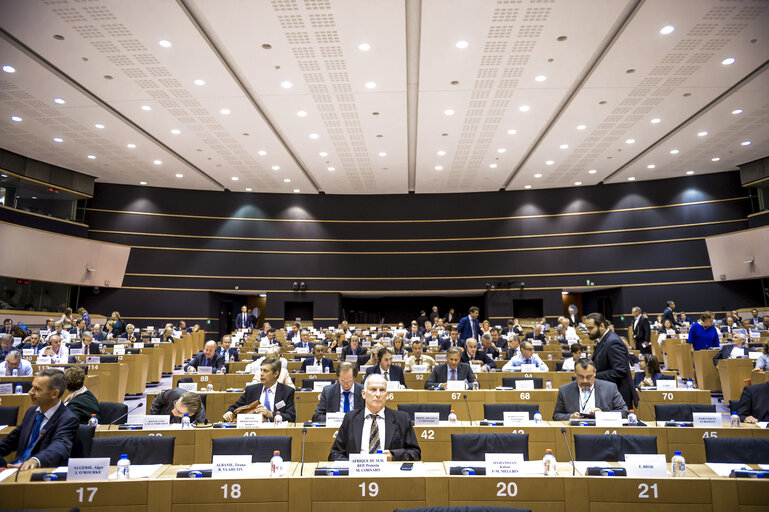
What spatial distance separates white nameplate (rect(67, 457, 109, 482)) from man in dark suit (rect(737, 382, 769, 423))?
213 inches

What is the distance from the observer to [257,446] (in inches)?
140

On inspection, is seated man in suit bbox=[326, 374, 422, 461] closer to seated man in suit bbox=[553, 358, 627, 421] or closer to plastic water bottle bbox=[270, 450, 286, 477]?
plastic water bottle bbox=[270, 450, 286, 477]

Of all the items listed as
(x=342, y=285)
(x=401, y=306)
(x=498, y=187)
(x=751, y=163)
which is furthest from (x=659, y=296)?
(x=342, y=285)

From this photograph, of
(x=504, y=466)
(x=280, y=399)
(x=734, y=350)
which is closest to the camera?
(x=504, y=466)

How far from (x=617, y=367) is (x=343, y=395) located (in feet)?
9.78

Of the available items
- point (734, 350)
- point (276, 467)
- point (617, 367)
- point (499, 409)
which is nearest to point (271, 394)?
point (499, 409)

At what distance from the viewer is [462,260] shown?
19.2 metres

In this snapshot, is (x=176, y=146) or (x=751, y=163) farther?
(x=751, y=163)

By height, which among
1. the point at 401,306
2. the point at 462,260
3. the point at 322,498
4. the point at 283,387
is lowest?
the point at 322,498

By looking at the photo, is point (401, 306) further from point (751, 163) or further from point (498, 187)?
point (751, 163)

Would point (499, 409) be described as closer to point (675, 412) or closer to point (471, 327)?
point (675, 412)

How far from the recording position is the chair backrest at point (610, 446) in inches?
138

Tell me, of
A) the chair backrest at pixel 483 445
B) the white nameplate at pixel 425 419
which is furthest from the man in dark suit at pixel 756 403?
the white nameplate at pixel 425 419

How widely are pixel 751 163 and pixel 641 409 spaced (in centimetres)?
1468
